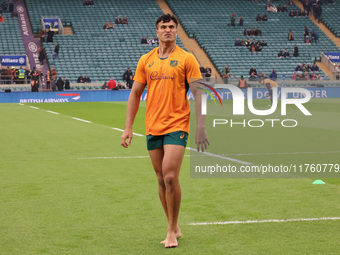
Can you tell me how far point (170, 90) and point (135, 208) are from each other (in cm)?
249

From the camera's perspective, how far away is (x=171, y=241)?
Answer: 6117 mm

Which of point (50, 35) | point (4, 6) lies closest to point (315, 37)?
point (50, 35)

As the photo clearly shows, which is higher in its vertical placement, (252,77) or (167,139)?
(167,139)

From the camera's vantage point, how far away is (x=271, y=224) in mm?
7012

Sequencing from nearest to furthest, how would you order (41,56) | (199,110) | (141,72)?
(199,110)
(141,72)
(41,56)

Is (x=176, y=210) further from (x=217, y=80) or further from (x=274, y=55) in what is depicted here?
(x=274, y=55)

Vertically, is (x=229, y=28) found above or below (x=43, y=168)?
above

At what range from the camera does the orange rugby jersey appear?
6.01 meters

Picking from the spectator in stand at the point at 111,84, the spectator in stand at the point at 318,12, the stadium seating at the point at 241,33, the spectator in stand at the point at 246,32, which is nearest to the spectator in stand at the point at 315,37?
the stadium seating at the point at 241,33

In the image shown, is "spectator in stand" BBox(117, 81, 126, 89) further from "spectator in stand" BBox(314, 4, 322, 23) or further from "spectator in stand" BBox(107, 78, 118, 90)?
"spectator in stand" BBox(314, 4, 322, 23)

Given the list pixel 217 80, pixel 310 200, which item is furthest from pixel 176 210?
pixel 217 80

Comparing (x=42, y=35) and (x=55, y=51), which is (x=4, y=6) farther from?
(x=55, y=51)

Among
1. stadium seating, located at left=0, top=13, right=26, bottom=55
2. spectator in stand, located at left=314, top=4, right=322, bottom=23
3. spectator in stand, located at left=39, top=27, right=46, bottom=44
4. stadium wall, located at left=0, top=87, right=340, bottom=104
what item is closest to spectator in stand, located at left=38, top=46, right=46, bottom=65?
stadium seating, located at left=0, top=13, right=26, bottom=55

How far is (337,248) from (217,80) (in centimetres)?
3495
